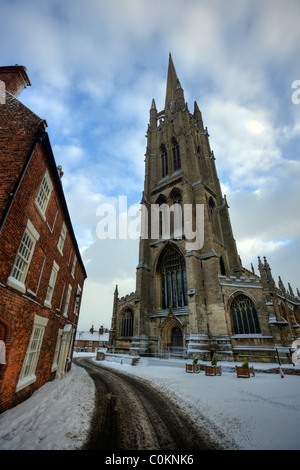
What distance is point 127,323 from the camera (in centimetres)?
2667

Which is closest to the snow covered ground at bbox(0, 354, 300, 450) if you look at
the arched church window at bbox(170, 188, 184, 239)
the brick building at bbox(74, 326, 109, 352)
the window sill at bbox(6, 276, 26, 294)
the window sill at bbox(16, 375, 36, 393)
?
the window sill at bbox(16, 375, 36, 393)

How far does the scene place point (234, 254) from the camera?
26000 millimetres

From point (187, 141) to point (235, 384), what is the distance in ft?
98.1

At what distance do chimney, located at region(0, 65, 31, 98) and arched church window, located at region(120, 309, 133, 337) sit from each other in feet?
80.4

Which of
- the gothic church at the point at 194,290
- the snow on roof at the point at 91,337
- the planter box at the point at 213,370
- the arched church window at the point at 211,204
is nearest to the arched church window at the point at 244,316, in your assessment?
the gothic church at the point at 194,290

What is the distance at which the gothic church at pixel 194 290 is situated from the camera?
17.5m

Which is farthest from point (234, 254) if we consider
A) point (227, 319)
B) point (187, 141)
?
point (187, 141)

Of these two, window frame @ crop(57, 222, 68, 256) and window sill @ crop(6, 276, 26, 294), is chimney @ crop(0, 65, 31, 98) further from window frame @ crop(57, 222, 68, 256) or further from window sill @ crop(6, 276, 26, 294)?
window sill @ crop(6, 276, 26, 294)

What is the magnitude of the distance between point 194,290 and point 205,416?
14.1 metres

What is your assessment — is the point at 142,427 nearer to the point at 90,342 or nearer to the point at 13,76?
the point at 13,76

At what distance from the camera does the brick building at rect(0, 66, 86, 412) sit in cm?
560

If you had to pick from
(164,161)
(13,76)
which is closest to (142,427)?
(13,76)
